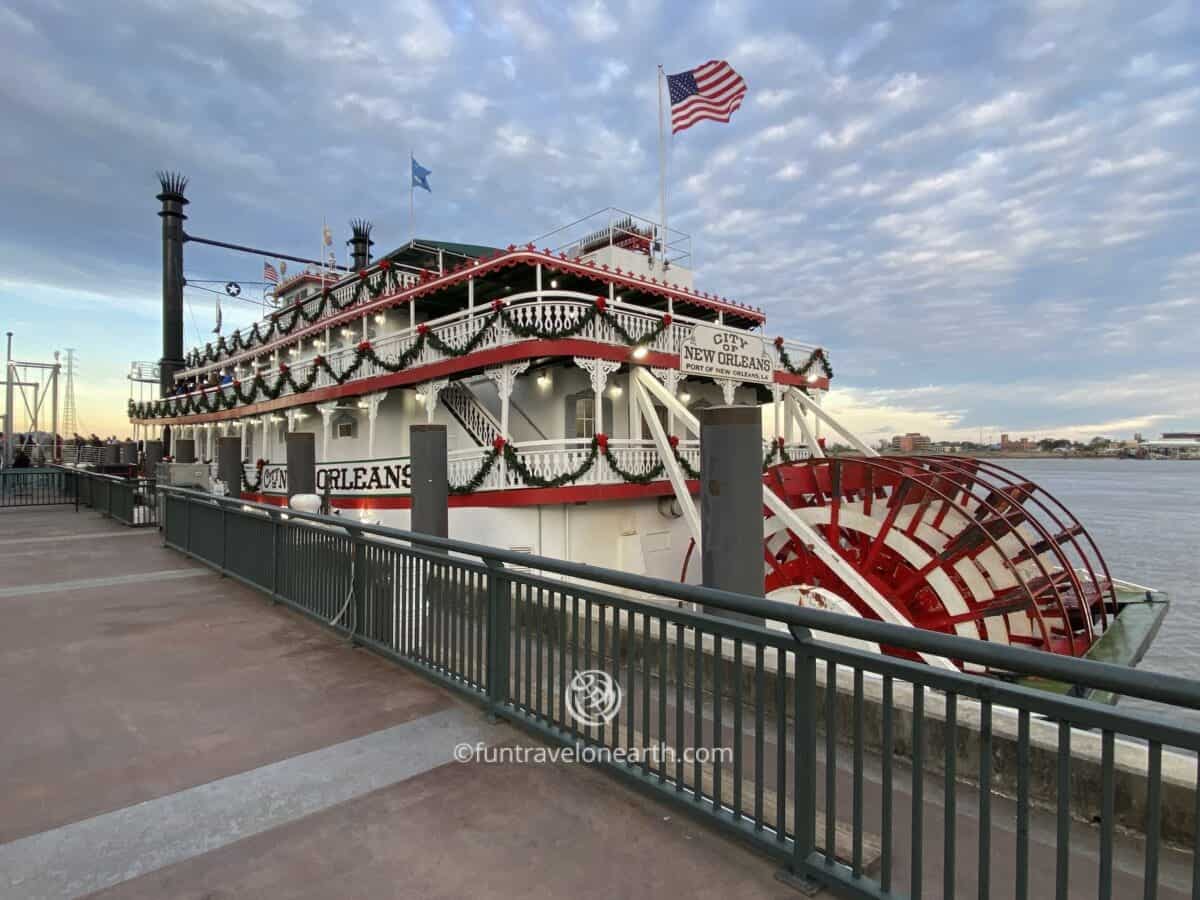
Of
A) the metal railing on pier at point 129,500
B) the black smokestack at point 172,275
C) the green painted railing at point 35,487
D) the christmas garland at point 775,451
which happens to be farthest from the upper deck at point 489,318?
the black smokestack at point 172,275

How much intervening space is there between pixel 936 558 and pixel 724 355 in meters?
4.84

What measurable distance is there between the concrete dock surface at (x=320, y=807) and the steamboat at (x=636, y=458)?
19.1ft

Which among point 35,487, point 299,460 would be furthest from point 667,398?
point 35,487

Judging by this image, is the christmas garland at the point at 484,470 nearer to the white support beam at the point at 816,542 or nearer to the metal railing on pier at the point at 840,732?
the white support beam at the point at 816,542

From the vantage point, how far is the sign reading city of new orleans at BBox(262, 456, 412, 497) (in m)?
13.1

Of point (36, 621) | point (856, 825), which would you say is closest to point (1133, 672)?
point (856, 825)

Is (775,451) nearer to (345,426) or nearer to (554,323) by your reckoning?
(554,323)

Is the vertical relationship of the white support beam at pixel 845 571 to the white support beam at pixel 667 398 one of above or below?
below

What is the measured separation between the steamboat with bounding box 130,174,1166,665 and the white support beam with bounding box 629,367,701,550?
4 centimetres

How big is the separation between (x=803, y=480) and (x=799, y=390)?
630cm

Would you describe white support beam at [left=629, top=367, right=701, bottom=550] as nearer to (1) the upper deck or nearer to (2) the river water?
(1) the upper deck

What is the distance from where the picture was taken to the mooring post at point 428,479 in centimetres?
937

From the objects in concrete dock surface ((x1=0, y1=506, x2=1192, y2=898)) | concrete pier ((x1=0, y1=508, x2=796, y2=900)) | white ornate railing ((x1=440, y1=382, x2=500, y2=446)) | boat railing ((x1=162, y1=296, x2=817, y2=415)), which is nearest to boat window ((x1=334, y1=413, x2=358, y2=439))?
boat railing ((x1=162, y1=296, x2=817, y2=415))

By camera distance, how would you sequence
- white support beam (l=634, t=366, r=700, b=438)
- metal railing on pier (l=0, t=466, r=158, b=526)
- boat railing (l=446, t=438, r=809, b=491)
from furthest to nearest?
metal railing on pier (l=0, t=466, r=158, b=526) < white support beam (l=634, t=366, r=700, b=438) < boat railing (l=446, t=438, r=809, b=491)
